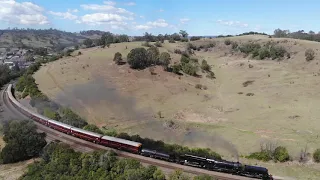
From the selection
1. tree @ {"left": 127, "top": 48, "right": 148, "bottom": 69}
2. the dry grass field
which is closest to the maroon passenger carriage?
the dry grass field

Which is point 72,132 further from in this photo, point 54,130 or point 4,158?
→ point 4,158

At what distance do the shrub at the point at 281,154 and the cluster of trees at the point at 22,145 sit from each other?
119 ft

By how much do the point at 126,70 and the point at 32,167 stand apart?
6485cm

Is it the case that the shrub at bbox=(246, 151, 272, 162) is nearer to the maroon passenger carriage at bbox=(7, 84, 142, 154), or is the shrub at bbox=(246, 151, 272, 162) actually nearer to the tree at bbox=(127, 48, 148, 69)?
the maroon passenger carriage at bbox=(7, 84, 142, 154)

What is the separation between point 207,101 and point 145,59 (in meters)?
35.3

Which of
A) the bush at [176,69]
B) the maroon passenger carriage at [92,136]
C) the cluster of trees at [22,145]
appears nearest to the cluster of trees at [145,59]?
the bush at [176,69]

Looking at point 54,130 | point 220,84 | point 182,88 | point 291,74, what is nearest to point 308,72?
point 291,74

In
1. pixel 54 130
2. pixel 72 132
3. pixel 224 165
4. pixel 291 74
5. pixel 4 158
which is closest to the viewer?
pixel 224 165

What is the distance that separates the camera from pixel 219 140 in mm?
53750

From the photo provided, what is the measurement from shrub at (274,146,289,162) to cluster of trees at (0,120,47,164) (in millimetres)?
36132

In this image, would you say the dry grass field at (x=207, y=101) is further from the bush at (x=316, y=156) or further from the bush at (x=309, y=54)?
the bush at (x=309, y=54)

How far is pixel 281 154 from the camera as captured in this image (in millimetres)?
44281

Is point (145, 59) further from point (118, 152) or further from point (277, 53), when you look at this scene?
point (118, 152)

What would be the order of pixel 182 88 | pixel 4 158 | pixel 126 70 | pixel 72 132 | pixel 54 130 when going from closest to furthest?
pixel 4 158
pixel 72 132
pixel 54 130
pixel 182 88
pixel 126 70
